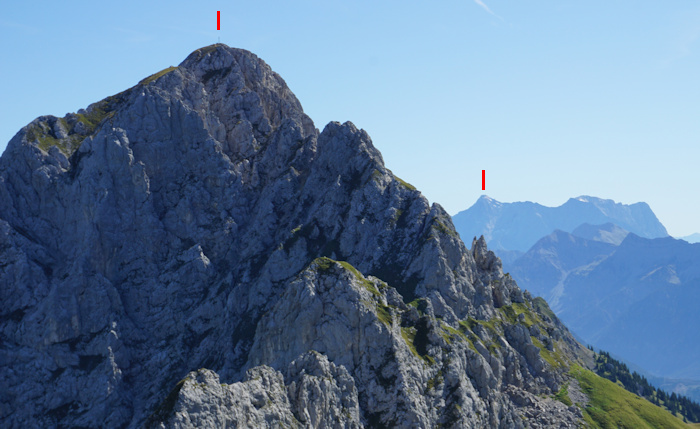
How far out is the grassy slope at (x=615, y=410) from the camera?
174m

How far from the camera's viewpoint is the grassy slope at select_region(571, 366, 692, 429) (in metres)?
174

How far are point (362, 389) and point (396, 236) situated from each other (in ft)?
233

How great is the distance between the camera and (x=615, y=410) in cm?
17875

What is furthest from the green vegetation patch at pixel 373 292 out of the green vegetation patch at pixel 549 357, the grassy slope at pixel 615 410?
the green vegetation patch at pixel 549 357

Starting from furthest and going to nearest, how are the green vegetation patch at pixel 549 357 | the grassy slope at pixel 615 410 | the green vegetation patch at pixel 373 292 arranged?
the green vegetation patch at pixel 549 357
the grassy slope at pixel 615 410
the green vegetation patch at pixel 373 292

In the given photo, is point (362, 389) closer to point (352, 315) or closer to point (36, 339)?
point (352, 315)

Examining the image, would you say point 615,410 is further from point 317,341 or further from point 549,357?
point 317,341

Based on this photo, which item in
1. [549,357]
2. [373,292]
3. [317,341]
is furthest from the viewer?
[549,357]

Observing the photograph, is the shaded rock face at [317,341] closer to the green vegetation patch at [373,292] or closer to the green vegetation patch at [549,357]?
the green vegetation patch at [373,292]

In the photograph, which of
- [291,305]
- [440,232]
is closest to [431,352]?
[291,305]

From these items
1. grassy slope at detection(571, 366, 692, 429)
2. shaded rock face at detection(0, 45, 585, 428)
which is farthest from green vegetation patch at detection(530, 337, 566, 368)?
grassy slope at detection(571, 366, 692, 429)

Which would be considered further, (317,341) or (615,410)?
(615,410)

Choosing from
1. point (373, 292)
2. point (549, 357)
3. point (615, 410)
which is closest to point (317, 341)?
point (373, 292)

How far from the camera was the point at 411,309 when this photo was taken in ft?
479
